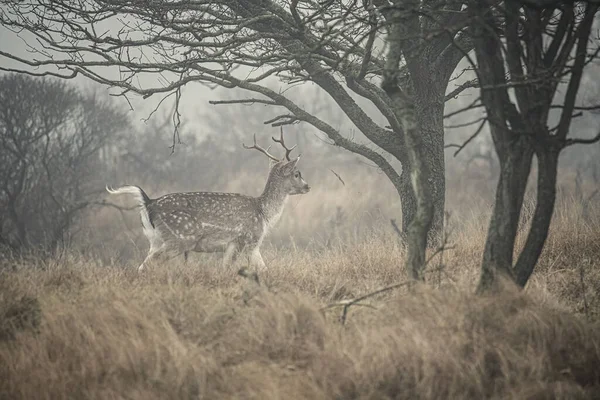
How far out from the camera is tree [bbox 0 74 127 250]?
15.5 metres

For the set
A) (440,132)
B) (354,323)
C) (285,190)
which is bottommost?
(354,323)

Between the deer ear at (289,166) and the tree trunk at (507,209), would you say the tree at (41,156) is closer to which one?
the deer ear at (289,166)

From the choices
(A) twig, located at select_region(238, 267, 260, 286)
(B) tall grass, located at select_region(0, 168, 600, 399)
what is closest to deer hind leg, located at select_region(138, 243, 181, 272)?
(B) tall grass, located at select_region(0, 168, 600, 399)

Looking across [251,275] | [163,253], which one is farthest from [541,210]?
[163,253]

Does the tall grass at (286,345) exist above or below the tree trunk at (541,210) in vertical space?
below

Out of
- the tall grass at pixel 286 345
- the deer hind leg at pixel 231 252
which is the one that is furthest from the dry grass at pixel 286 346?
the deer hind leg at pixel 231 252

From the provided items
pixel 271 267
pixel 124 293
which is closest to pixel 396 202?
pixel 271 267

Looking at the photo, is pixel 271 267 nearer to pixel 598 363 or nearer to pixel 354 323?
pixel 354 323

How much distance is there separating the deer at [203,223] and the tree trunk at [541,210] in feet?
10.3

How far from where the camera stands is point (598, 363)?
3.39 m

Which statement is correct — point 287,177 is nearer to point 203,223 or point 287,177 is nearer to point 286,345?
point 203,223

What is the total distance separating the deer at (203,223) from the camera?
7266 mm

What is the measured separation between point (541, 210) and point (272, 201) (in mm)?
5011

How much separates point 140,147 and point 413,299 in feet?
77.1
